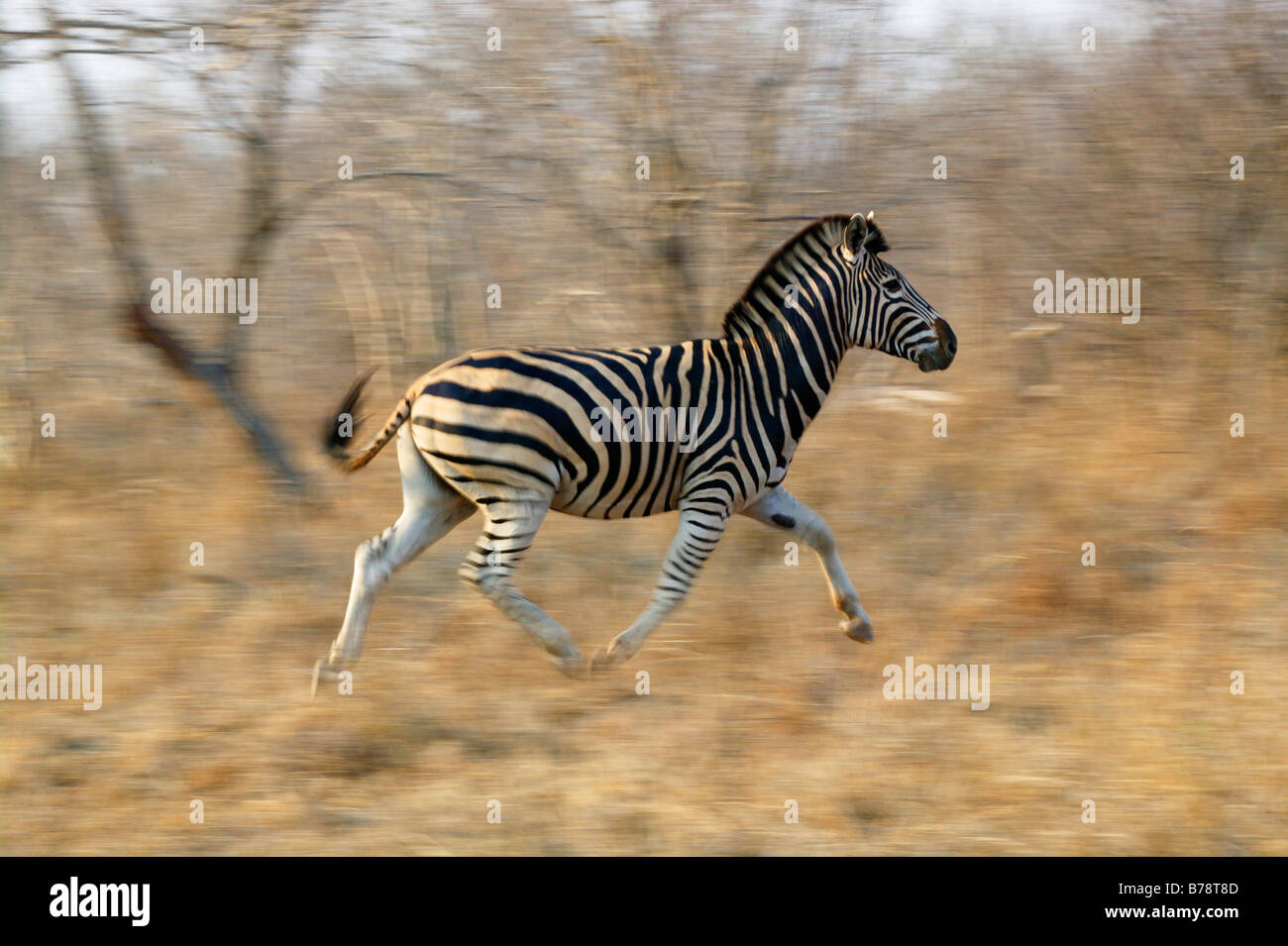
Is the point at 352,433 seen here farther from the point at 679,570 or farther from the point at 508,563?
the point at 679,570

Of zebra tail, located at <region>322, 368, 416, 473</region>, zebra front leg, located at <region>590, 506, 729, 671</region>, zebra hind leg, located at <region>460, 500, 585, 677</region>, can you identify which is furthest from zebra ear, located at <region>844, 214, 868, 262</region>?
zebra tail, located at <region>322, 368, 416, 473</region>

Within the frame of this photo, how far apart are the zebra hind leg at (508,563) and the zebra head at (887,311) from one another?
1649mm

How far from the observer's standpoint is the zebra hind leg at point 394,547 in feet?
15.9

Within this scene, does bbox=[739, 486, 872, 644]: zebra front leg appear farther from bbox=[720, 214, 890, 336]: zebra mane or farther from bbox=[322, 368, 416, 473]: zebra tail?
bbox=[322, 368, 416, 473]: zebra tail

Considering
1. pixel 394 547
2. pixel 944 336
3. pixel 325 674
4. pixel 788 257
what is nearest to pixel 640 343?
pixel 788 257

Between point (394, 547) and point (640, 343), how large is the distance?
3.02 meters

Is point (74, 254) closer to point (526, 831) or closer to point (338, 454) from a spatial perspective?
point (338, 454)

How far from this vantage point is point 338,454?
17.0 ft

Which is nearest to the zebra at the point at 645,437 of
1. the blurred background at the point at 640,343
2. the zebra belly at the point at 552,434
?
the zebra belly at the point at 552,434

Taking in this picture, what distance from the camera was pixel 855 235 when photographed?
200 inches

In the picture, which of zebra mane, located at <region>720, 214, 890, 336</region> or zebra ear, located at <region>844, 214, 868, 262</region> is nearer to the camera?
zebra ear, located at <region>844, 214, 868, 262</region>

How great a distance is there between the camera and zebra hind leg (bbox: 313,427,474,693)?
483 cm

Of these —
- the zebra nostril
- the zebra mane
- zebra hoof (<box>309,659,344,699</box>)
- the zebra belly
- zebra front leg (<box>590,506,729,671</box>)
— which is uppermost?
the zebra mane

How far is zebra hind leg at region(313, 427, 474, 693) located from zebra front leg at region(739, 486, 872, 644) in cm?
135
